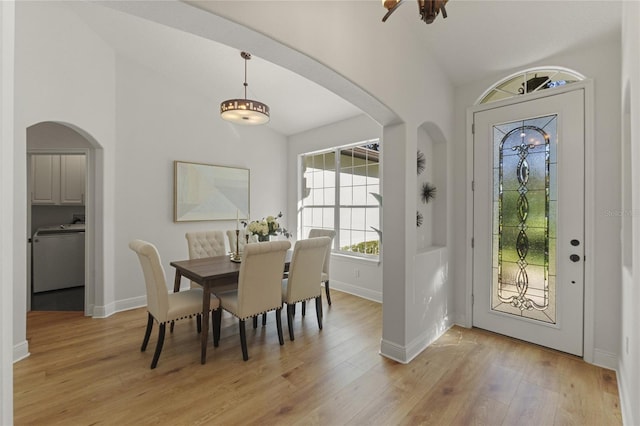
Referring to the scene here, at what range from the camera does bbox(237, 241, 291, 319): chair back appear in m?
2.53

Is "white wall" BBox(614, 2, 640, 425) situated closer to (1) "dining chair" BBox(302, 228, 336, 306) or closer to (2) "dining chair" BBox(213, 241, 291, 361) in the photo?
(2) "dining chair" BBox(213, 241, 291, 361)

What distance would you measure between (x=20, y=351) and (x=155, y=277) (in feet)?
4.98

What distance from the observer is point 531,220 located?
114 inches

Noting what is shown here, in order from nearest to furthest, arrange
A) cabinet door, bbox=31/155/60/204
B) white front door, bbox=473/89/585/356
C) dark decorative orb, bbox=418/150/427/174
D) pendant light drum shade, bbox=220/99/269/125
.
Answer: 1. white front door, bbox=473/89/585/356
2. pendant light drum shade, bbox=220/99/269/125
3. dark decorative orb, bbox=418/150/427/174
4. cabinet door, bbox=31/155/60/204

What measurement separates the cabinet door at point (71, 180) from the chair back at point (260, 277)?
4545 millimetres

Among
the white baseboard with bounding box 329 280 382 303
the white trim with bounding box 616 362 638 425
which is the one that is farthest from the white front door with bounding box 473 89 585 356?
the white baseboard with bounding box 329 280 382 303

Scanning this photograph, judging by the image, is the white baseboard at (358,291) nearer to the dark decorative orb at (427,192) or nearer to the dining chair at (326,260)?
the dining chair at (326,260)

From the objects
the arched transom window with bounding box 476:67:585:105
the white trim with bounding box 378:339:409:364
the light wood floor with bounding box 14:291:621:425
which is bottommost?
the light wood floor with bounding box 14:291:621:425

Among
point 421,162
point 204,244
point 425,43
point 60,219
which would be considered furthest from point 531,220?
point 60,219

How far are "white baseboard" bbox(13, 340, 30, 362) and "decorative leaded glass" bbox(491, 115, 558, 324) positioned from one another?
15.1ft

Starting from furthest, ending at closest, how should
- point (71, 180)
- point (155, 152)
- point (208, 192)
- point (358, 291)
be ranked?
point (71, 180) < point (208, 192) < point (358, 291) < point (155, 152)

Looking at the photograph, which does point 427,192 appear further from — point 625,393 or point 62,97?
point 62,97

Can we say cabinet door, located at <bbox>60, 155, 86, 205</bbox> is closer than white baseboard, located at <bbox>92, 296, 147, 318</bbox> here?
No

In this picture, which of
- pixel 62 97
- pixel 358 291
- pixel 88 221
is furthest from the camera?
pixel 358 291
